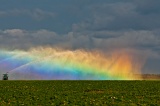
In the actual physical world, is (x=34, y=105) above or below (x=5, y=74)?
below

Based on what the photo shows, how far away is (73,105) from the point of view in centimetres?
3438

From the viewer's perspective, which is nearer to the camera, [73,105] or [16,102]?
[73,105]

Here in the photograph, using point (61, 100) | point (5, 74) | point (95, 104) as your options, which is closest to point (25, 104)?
point (61, 100)

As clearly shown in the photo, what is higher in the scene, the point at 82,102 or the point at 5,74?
the point at 5,74

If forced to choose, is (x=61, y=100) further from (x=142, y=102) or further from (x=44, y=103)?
(x=142, y=102)

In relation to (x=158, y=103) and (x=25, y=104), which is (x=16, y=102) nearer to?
(x=25, y=104)

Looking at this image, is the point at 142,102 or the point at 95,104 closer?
the point at 95,104

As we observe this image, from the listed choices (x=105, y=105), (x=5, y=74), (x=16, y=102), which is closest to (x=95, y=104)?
(x=105, y=105)

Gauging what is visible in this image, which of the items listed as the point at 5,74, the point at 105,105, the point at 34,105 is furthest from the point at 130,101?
the point at 5,74

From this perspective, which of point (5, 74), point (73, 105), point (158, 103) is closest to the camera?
point (73, 105)

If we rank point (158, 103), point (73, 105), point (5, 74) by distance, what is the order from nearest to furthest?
1. point (73, 105)
2. point (158, 103)
3. point (5, 74)

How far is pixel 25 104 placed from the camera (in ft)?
116

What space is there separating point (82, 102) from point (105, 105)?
2.73m

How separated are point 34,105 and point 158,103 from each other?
12144 millimetres
